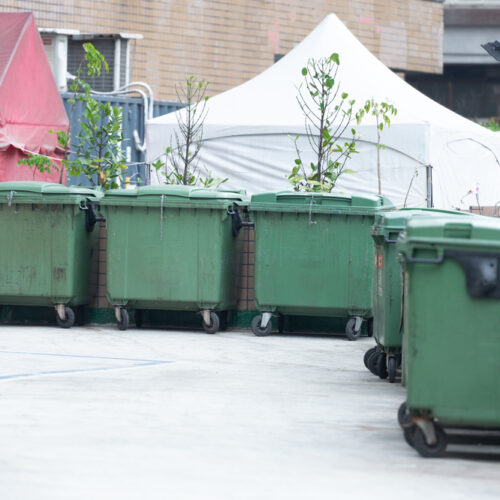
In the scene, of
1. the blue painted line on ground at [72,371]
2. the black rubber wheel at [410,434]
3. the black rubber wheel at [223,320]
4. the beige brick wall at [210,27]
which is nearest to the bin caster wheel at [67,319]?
the black rubber wheel at [223,320]

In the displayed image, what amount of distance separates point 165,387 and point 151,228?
11.1 ft

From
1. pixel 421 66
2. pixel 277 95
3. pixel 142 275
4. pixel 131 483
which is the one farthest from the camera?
pixel 421 66

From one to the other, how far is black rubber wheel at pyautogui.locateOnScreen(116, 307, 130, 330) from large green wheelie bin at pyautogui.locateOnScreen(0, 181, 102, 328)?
0.43 m

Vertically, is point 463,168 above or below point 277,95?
below

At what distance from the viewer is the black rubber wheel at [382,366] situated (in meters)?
7.44

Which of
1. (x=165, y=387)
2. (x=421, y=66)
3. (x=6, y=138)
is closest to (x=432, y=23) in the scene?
(x=421, y=66)

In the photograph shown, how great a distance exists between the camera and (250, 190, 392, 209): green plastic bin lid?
9.76 meters

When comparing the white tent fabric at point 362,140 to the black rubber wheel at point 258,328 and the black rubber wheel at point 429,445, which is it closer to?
the black rubber wheel at point 258,328

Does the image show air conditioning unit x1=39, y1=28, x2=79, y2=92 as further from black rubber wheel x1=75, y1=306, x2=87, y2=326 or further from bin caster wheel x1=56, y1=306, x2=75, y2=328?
bin caster wheel x1=56, y1=306, x2=75, y2=328

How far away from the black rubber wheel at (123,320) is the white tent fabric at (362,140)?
15.6ft

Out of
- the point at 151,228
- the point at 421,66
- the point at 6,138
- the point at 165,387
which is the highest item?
the point at 421,66

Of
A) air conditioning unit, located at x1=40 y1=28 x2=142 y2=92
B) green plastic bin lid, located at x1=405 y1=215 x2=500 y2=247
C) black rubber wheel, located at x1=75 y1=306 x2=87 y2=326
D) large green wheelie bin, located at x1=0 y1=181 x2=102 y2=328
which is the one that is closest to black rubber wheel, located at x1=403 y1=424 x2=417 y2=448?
green plastic bin lid, located at x1=405 y1=215 x2=500 y2=247

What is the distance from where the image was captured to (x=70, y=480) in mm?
4340

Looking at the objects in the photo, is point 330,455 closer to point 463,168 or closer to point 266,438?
point 266,438
